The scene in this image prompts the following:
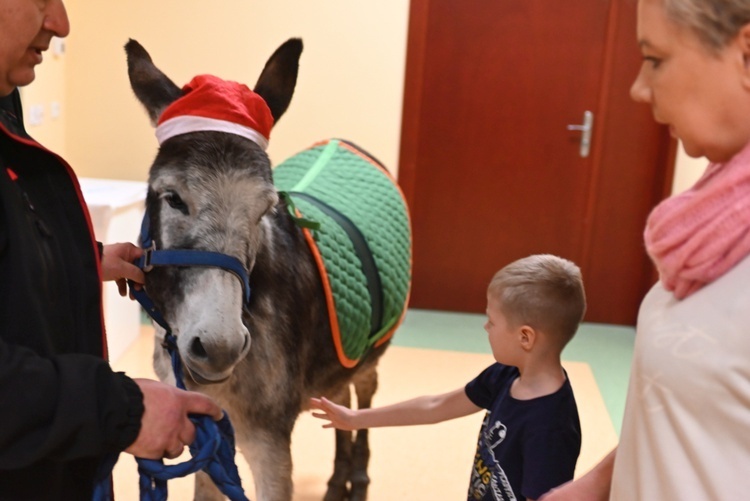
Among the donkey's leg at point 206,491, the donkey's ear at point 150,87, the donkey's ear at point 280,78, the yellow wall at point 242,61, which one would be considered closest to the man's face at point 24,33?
the donkey's ear at point 150,87

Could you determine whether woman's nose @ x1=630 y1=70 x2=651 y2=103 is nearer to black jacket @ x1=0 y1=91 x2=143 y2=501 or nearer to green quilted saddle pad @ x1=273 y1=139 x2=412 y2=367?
black jacket @ x1=0 y1=91 x2=143 y2=501

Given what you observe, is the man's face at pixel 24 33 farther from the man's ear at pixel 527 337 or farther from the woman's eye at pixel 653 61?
the man's ear at pixel 527 337

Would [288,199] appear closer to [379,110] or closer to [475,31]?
[379,110]

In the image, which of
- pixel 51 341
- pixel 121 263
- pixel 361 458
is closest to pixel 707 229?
pixel 51 341

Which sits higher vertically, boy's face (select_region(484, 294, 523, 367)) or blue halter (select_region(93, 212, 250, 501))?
boy's face (select_region(484, 294, 523, 367))

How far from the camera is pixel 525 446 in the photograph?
54.1 inches

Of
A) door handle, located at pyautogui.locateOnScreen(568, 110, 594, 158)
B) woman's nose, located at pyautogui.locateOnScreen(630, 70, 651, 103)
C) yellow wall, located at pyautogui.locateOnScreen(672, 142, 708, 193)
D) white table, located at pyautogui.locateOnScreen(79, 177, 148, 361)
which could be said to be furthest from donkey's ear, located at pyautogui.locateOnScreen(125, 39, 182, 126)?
door handle, located at pyautogui.locateOnScreen(568, 110, 594, 158)

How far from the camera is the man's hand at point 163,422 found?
97 cm

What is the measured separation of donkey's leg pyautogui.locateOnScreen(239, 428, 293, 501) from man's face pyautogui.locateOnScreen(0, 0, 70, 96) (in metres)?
0.95

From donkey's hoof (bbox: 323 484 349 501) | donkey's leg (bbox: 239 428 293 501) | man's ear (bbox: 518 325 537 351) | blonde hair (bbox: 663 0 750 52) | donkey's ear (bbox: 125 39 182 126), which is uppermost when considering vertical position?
blonde hair (bbox: 663 0 750 52)

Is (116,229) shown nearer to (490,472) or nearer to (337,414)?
(337,414)

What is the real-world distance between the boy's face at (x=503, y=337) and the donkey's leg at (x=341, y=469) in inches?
49.2

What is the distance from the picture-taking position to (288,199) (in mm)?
1857

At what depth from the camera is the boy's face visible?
56.9 inches
